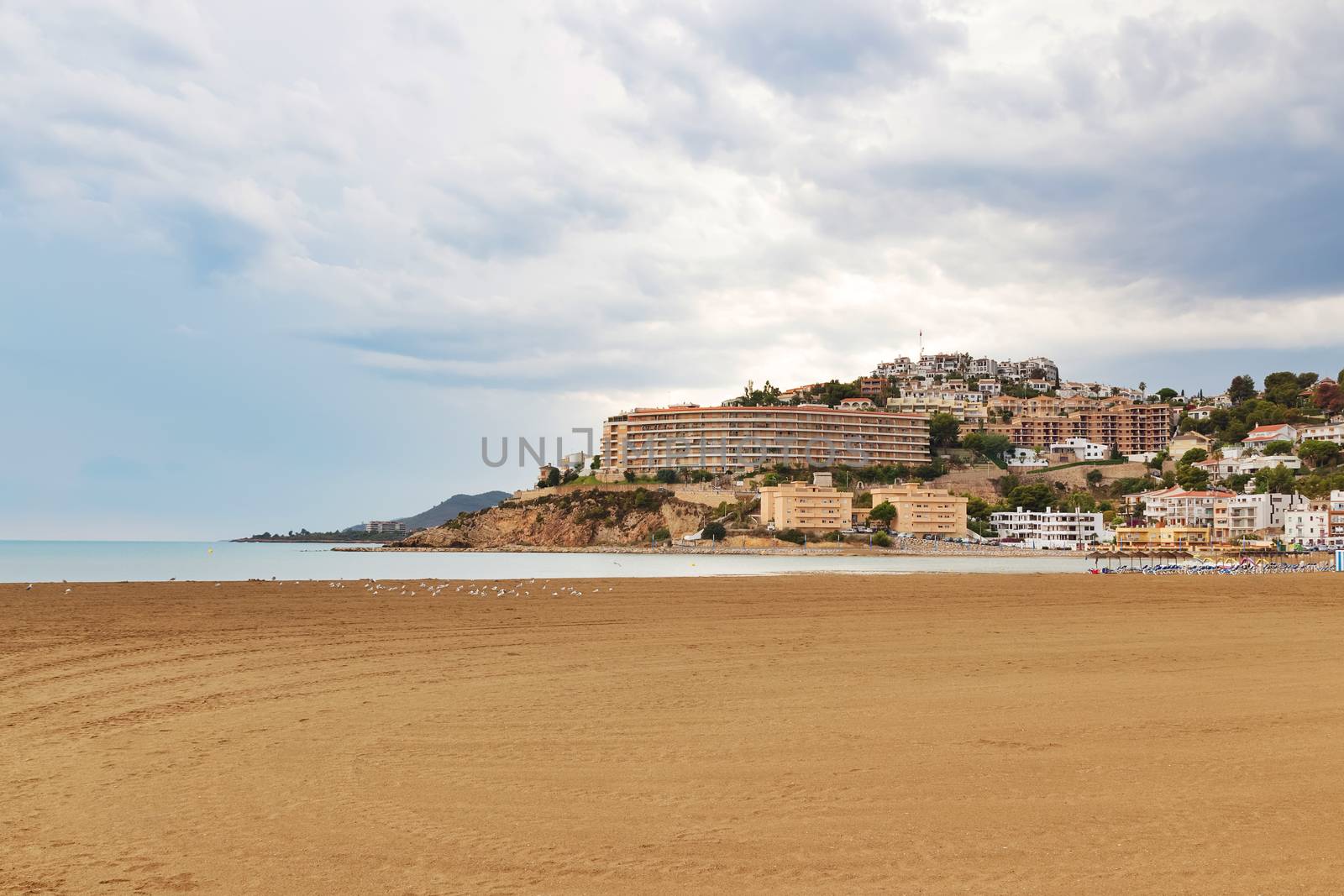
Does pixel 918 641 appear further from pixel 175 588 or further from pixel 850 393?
pixel 850 393

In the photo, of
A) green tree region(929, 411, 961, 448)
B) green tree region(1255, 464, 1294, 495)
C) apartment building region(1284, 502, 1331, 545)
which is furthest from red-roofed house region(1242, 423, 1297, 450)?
apartment building region(1284, 502, 1331, 545)

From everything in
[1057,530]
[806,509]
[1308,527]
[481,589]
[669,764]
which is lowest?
[1057,530]

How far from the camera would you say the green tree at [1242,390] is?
540 feet

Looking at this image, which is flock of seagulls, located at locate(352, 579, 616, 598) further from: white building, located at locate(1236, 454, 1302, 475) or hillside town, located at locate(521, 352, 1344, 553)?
white building, located at locate(1236, 454, 1302, 475)

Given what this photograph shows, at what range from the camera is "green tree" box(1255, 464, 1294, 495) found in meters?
101

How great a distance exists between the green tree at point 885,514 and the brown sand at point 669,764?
291 feet

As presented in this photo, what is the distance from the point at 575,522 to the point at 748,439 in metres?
27.9

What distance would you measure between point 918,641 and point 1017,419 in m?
145

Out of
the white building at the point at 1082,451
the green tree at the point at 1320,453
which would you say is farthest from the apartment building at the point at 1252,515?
the white building at the point at 1082,451

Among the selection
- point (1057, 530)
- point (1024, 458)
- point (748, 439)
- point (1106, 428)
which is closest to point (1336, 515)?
point (1057, 530)

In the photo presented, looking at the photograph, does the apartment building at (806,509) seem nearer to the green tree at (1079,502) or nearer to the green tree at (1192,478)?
the green tree at (1079,502)

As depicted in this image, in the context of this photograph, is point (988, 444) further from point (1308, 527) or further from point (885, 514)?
point (1308, 527)

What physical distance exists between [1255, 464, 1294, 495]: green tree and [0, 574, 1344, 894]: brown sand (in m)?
100

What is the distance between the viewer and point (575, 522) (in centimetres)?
11281
